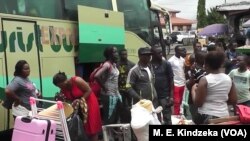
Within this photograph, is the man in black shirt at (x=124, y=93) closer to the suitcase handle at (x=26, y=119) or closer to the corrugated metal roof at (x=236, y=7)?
the suitcase handle at (x=26, y=119)

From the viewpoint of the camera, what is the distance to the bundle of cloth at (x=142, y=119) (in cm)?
570

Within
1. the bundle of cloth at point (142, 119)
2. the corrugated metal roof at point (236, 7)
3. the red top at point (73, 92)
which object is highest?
Result: the corrugated metal roof at point (236, 7)

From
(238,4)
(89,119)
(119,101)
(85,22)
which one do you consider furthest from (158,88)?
(238,4)

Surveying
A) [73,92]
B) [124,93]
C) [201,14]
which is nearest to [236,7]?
[124,93]

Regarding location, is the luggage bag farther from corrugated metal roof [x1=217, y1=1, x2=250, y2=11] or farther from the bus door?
corrugated metal roof [x1=217, y1=1, x2=250, y2=11]

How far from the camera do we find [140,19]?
1181 centimetres

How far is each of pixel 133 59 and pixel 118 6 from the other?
1.28m

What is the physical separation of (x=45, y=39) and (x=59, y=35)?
471 mm

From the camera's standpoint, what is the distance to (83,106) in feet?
21.6

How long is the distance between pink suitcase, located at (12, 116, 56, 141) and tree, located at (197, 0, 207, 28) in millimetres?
50071

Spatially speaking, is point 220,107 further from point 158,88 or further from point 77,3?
point 77,3

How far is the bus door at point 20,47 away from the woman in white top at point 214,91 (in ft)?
11.3

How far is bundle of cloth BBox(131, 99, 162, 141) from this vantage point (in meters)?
5.70

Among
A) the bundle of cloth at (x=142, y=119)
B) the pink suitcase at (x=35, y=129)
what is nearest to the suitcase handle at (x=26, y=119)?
the pink suitcase at (x=35, y=129)
